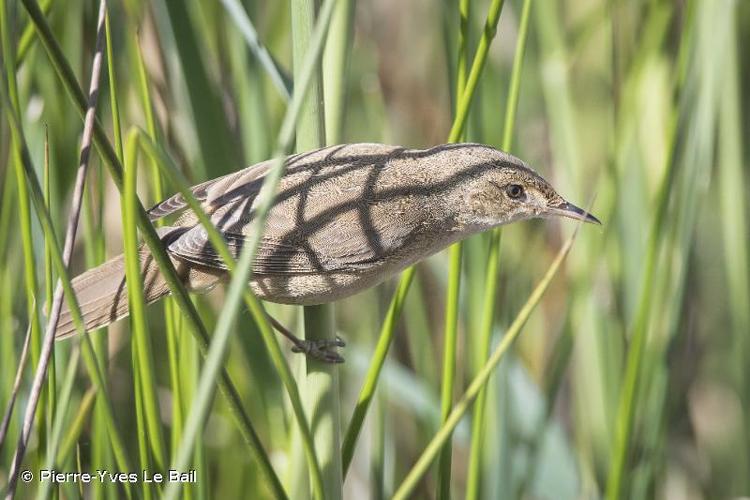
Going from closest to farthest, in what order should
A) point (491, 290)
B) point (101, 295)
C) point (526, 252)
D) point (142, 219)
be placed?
1. point (142, 219)
2. point (491, 290)
3. point (101, 295)
4. point (526, 252)

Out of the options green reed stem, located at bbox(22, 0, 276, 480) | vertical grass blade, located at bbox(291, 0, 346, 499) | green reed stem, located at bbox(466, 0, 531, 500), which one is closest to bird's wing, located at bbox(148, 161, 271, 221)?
vertical grass blade, located at bbox(291, 0, 346, 499)

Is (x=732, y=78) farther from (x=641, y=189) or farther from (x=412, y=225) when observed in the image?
(x=412, y=225)

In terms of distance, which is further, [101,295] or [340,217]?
[340,217]

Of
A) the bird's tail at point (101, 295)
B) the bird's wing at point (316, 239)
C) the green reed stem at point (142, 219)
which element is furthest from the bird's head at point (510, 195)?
the green reed stem at point (142, 219)

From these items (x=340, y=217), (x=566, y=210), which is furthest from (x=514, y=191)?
(x=340, y=217)

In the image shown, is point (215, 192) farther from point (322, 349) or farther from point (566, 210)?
point (566, 210)

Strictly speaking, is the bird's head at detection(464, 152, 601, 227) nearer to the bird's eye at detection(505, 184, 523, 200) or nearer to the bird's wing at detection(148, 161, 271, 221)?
the bird's eye at detection(505, 184, 523, 200)

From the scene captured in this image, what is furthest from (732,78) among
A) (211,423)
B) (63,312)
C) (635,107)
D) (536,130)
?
(211,423)
